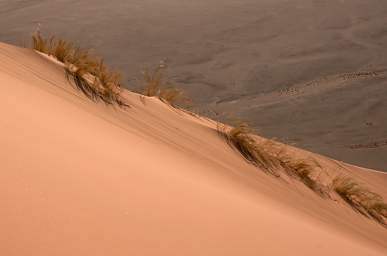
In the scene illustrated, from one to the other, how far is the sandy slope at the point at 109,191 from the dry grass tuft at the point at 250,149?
2.45ft

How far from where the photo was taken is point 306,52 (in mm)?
Answer: 9469

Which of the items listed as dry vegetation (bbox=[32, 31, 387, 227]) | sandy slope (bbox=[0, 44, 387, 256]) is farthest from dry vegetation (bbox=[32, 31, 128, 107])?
sandy slope (bbox=[0, 44, 387, 256])

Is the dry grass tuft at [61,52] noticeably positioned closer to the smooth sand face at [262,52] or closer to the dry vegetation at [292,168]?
the dry vegetation at [292,168]

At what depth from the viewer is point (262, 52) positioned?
952cm

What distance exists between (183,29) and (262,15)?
1410 mm

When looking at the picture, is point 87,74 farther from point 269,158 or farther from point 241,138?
point 269,158

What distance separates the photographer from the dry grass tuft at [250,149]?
436 centimetres

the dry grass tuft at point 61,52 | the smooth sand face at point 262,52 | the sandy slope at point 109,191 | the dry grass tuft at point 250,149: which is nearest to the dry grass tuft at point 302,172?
the dry grass tuft at point 250,149

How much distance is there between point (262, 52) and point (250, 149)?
208 inches

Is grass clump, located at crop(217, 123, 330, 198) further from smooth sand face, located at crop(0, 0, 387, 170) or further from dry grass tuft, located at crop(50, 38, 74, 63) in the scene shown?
smooth sand face, located at crop(0, 0, 387, 170)

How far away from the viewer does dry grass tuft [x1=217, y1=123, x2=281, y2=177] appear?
4.36 m

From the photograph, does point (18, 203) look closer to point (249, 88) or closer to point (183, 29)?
point (249, 88)

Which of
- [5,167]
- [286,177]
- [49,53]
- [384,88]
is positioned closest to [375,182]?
[286,177]

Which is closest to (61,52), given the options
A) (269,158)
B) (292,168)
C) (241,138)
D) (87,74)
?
(87,74)
